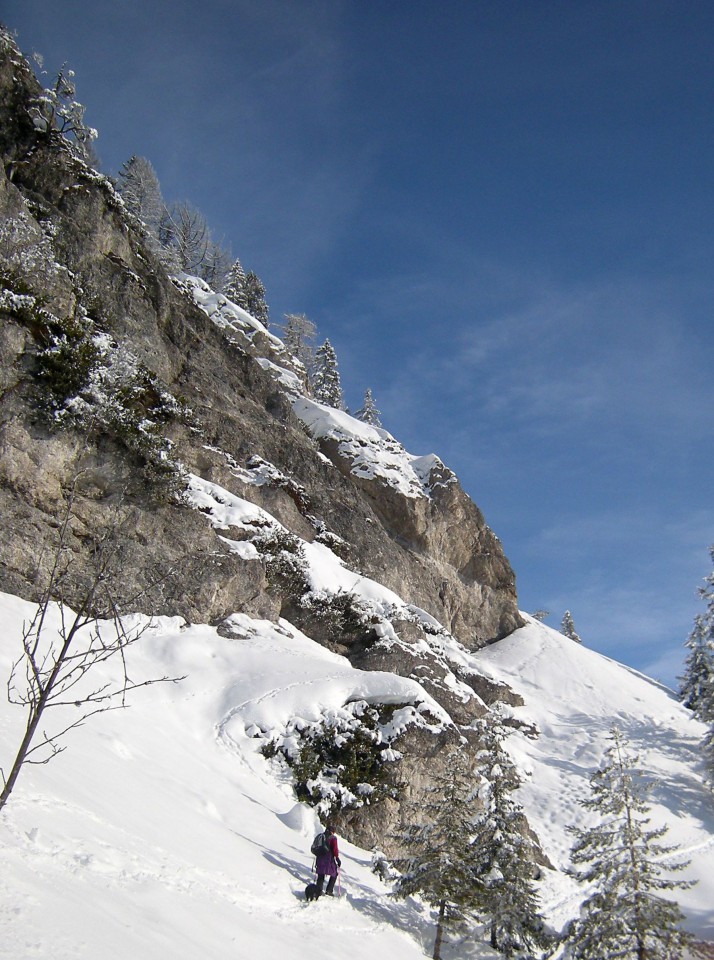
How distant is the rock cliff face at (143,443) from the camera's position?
731 inches

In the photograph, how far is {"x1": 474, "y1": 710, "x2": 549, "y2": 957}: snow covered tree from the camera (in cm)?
1356

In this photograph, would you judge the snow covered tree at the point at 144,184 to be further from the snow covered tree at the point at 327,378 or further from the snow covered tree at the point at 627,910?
the snow covered tree at the point at 627,910

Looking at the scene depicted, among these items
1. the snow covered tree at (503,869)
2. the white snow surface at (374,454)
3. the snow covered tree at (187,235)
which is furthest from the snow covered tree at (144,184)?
the snow covered tree at (503,869)

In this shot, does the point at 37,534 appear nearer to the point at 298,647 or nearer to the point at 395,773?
the point at 298,647

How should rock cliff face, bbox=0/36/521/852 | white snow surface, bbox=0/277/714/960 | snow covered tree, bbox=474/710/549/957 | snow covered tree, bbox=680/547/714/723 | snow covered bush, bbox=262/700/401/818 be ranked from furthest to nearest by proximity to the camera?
snow covered tree, bbox=680/547/714/723
rock cliff face, bbox=0/36/521/852
snow covered bush, bbox=262/700/401/818
snow covered tree, bbox=474/710/549/957
white snow surface, bbox=0/277/714/960

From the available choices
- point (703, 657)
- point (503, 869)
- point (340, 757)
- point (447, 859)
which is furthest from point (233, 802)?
point (703, 657)

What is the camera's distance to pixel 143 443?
69.5ft

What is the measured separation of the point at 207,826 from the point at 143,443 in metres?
13.8

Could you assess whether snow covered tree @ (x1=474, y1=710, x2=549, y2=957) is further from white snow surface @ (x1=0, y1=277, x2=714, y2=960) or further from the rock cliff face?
the rock cliff face

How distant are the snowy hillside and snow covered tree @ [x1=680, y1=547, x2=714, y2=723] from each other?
483cm

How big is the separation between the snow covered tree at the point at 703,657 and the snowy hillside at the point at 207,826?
4.83m

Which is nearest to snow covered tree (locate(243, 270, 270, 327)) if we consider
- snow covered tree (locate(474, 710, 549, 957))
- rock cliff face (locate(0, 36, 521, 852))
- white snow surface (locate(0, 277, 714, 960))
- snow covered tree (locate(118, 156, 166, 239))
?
snow covered tree (locate(118, 156, 166, 239))

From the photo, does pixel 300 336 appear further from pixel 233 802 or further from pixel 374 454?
pixel 233 802

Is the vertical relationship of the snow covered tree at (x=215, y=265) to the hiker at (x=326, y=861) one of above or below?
above
